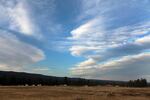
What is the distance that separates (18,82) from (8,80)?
7.80 metres

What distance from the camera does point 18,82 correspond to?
166000 millimetres

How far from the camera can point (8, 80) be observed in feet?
524
